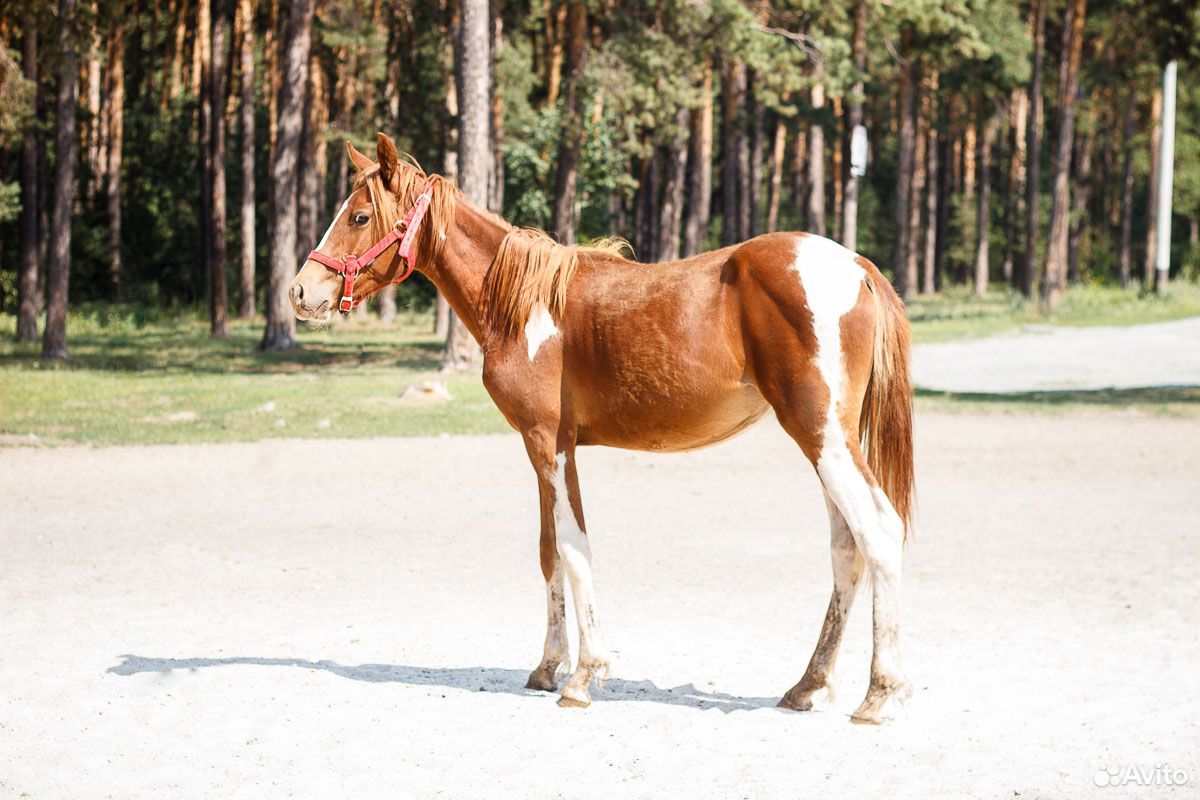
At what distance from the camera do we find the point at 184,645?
7.37 meters

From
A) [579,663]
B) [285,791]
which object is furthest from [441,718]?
[285,791]

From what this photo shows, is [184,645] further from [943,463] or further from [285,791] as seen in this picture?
[943,463]

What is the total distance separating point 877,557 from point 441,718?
2049 millimetres

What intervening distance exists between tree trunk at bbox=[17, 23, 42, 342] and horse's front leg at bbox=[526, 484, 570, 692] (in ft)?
75.7

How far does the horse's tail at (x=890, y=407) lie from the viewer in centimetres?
590

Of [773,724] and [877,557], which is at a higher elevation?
[877,557]

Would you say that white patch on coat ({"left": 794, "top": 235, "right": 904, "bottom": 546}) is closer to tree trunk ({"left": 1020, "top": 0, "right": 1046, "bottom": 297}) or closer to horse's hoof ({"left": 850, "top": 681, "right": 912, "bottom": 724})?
horse's hoof ({"left": 850, "top": 681, "right": 912, "bottom": 724})

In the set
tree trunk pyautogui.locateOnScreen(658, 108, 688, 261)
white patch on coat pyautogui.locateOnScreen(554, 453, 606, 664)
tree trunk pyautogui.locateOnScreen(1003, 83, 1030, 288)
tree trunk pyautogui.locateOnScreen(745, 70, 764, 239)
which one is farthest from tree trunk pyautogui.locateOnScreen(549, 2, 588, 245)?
tree trunk pyautogui.locateOnScreen(1003, 83, 1030, 288)

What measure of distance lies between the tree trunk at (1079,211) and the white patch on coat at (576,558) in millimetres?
48796

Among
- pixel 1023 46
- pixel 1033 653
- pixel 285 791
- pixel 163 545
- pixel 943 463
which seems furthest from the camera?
pixel 1023 46

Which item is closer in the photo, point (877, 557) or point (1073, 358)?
point (877, 557)

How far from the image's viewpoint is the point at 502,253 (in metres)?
6.39

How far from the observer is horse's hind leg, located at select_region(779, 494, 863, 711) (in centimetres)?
604

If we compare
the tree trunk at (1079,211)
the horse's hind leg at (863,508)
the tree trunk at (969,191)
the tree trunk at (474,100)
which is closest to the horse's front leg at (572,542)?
the horse's hind leg at (863,508)
